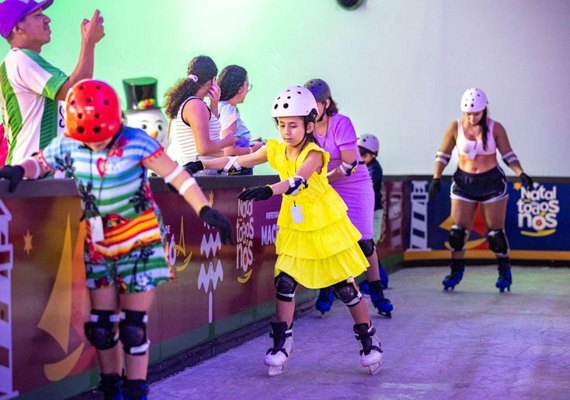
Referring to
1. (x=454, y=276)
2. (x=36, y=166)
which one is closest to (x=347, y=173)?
(x=36, y=166)

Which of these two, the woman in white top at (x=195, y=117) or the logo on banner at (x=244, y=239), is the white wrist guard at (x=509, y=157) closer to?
the logo on banner at (x=244, y=239)

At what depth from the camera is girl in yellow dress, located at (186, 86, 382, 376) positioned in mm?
5621

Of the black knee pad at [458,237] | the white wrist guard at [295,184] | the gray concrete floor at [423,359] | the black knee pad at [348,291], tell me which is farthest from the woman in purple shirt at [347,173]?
the black knee pad at [458,237]

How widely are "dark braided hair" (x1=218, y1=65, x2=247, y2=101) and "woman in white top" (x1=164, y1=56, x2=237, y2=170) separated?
1.80 feet

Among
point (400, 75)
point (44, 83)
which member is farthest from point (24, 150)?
point (400, 75)

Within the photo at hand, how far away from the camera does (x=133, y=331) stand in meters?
4.32

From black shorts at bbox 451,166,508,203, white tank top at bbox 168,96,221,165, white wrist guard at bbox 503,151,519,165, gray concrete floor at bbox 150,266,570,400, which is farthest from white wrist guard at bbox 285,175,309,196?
white wrist guard at bbox 503,151,519,165

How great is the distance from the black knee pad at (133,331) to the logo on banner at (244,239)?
257 centimetres

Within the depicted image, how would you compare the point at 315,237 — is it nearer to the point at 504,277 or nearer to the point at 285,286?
the point at 285,286

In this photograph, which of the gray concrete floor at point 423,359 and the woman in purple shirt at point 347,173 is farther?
the woman in purple shirt at point 347,173

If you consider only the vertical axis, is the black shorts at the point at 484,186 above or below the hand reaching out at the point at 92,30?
below

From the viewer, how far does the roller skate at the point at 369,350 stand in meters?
5.77

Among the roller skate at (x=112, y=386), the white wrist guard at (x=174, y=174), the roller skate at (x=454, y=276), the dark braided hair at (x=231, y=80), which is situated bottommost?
the roller skate at (x=454, y=276)

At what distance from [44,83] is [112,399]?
1497 millimetres
